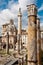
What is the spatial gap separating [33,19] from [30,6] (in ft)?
2.26

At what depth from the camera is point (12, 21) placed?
179ft

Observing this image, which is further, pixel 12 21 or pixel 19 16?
pixel 12 21

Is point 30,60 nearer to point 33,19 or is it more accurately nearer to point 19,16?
point 33,19

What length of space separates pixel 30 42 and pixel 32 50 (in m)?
0.42

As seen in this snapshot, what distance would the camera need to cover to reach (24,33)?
176ft

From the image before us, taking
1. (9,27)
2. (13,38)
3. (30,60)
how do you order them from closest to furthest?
(30,60) → (13,38) → (9,27)

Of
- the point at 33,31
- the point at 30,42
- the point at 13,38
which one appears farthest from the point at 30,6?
the point at 13,38

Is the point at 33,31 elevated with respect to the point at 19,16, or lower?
lower

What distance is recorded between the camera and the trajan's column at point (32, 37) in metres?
8.45

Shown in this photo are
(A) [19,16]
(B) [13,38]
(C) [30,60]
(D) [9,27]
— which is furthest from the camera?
(D) [9,27]

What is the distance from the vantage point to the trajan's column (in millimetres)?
8445

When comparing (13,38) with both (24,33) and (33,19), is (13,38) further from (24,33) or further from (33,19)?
(33,19)

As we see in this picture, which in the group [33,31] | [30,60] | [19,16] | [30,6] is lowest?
[30,60]

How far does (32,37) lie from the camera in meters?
8.50
